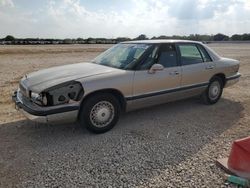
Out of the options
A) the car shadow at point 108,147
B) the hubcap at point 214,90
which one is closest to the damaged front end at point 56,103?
the car shadow at point 108,147

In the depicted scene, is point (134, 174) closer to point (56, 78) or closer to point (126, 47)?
point (56, 78)

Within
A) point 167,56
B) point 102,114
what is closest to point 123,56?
point 167,56

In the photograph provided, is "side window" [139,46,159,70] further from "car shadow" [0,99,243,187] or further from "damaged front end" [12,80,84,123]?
"damaged front end" [12,80,84,123]

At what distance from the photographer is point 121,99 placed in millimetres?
4691

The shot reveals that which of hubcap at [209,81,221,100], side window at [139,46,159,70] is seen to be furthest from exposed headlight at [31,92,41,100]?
hubcap at [209,81,221,100]

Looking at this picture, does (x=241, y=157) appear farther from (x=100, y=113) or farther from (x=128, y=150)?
(x=100, y=113)

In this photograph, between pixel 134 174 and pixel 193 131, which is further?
pixel 193 131

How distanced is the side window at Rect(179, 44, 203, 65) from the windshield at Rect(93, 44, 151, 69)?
2.91 ft

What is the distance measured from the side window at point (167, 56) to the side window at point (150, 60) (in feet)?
0.40

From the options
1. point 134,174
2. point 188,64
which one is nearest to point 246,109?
point 188,64

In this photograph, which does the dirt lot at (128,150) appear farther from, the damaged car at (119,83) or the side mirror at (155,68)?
the side mirror at (155,68)

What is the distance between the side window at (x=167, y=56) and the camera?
5188 mm

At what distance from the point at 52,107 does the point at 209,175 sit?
2.43 meters

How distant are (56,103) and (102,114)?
83 centimetres
